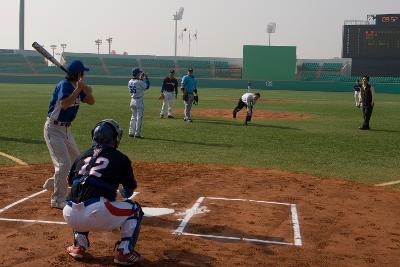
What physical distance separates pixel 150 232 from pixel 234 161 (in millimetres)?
5888

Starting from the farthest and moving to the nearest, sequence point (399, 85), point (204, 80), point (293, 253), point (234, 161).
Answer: point (204, 80)
point (399, 85)
point (234, 161)
point (293, 253)

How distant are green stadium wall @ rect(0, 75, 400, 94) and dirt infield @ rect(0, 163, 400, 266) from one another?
49.1 m

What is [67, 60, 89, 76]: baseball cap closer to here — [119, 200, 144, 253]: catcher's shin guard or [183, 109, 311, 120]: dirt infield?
[119, 200, 144, 253]: catcher's shin guard

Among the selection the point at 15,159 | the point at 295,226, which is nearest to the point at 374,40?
the point at 15,159

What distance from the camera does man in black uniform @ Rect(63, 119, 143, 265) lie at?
5.29m

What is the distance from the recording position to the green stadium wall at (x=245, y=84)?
56094mm

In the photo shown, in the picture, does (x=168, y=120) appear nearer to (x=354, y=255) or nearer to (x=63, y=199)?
(x=63, y=199)

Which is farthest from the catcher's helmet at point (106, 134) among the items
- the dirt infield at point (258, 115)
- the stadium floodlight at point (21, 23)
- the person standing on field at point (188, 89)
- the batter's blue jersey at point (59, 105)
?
the stadium floodlight at point (21, 23)

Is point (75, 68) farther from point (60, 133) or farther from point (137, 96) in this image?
point (137, 96)

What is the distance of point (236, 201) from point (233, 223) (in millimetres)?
1215

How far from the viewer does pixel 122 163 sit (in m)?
5.43

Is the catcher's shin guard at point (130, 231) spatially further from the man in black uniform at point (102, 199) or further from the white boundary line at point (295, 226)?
the white boundary line at point (295, 226)

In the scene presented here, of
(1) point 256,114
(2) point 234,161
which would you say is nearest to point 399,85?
(1) point 256,114

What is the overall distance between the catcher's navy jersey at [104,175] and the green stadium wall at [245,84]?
5388 centimetres
